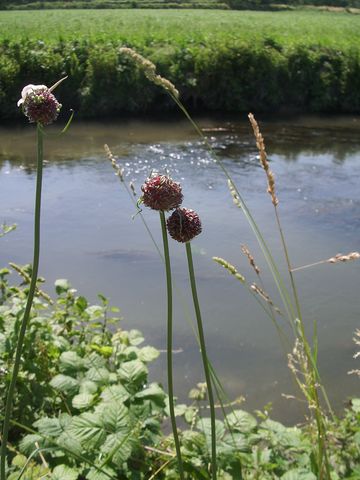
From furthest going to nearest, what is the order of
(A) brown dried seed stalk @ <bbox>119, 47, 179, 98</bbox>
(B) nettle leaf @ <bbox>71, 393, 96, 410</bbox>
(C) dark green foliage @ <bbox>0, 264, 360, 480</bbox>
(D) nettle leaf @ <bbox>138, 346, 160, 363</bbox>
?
(D) nettle leaf @ <bbox>138, 346, 160, 363</bbox>
(B) nettle leaf @ <bbox>71, 393, 96, 410</bbox>
(C) dark green foliage @ <bbox>0, 264, 360, 480</bbox>
(A) brown dried seed stalk @ <bbox>119, 47, 179, 98</bbox>

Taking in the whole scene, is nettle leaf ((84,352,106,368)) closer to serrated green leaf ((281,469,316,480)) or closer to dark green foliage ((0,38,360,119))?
serrated green leaf ((281,469,316,480))

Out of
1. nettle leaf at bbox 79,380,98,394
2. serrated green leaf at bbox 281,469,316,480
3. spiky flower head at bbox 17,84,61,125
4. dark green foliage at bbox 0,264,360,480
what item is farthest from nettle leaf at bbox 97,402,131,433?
spiky flower head at bbox 17,84,61,125

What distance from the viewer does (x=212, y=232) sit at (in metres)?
6.90

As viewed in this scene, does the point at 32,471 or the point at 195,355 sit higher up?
the point at 32,471

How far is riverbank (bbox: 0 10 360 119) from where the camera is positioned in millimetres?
12570

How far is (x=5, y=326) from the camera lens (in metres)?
2.58

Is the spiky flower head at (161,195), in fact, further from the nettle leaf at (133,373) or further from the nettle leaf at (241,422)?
the nettle leaf at (133,373)

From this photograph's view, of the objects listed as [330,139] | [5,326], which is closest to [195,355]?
[5,326]

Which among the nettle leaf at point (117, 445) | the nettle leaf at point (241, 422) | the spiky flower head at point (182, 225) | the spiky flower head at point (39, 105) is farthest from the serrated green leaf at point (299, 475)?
the spiky flower head at point (39, 105)

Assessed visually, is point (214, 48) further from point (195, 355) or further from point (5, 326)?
point (5, 326)

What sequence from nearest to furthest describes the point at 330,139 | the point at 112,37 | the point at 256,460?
the point at 256,460 < the point at 330,139 < the point at 112,37

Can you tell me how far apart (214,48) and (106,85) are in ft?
8.36

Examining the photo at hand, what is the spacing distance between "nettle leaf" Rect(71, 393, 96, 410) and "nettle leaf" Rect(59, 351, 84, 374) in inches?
7.5

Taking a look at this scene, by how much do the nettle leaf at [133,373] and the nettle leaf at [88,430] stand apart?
319 millimetres
